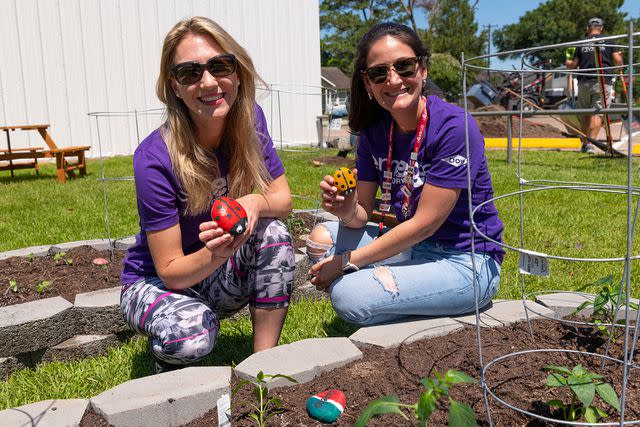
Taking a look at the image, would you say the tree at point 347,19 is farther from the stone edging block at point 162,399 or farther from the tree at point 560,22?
the stone edging block at point 162,399

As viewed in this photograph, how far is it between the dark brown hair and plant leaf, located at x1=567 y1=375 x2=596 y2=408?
1.16 meters

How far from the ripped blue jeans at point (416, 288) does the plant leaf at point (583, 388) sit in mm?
730

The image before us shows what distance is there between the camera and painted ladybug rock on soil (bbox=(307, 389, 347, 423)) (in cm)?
141

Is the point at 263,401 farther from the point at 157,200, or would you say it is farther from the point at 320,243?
the point at 320,243

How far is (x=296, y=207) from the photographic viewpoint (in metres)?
4.57

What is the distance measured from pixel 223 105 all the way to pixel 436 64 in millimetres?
23866

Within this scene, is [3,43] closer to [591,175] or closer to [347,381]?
[591,175]

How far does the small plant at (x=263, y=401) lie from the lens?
1416mm

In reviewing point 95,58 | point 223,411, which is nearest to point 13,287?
point 223,411

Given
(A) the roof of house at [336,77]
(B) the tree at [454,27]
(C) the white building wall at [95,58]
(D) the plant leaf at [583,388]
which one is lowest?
(D) the plant leaf at [583,388]

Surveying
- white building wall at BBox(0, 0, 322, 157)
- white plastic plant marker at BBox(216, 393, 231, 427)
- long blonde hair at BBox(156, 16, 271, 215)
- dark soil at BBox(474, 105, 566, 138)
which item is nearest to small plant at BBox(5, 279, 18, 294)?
long blonde hair at BBox(156, 16, 271, 215)

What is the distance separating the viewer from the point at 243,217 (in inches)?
64.7

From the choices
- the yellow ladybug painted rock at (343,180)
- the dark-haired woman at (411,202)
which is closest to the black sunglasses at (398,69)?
the dark-haired woman at (411,202)

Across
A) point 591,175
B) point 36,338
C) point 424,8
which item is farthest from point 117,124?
point 424,8
